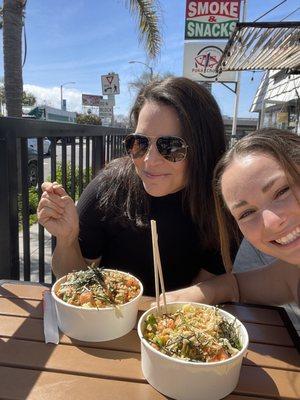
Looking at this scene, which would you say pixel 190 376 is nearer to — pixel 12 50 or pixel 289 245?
pixel 289 245

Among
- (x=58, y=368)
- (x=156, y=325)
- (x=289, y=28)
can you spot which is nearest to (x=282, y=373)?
(x=156, y=325)

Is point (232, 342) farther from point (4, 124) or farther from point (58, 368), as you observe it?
point (4, 124)

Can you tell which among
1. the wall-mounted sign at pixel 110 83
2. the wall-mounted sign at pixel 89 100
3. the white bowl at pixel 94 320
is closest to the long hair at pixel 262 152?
the white bowl at pixel 94 320

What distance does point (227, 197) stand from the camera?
1201 mm

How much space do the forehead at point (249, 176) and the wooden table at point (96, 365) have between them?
46 cm

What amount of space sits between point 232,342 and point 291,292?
0.59m

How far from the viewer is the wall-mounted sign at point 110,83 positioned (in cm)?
925

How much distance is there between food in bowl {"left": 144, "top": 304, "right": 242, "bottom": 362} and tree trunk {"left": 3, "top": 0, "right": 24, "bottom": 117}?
4791 millimetres

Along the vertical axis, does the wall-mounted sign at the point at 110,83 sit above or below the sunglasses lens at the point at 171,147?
above

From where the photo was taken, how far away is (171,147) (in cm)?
151

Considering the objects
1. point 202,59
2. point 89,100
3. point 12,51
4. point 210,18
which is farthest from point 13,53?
point 89,100

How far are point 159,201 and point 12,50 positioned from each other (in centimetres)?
431

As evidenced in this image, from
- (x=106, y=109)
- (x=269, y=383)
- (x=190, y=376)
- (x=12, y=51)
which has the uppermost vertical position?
(x=12, y=51)

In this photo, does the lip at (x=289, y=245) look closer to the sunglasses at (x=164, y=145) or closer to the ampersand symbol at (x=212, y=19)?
the sunglasses at (x=164, y=145)
